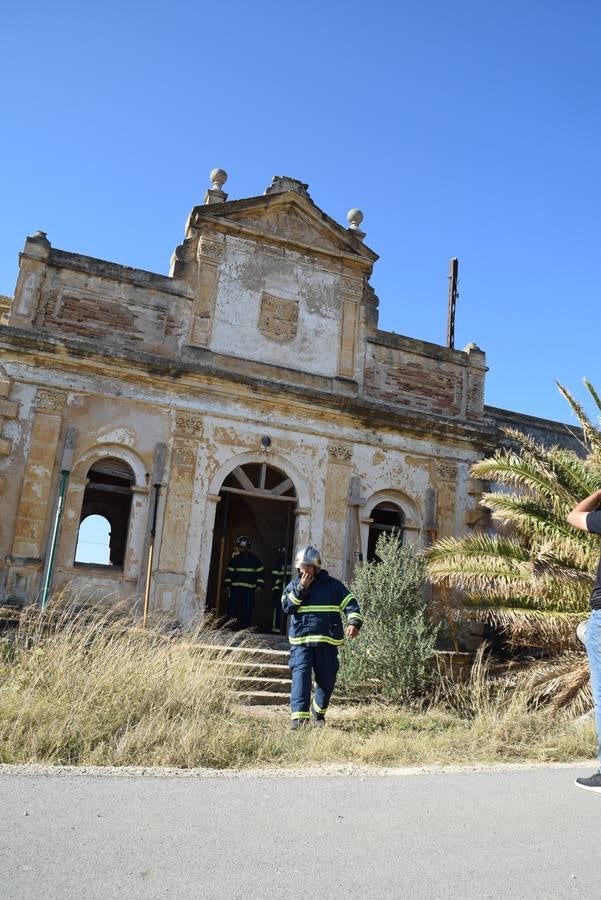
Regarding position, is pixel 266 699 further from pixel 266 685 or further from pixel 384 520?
pixel 384 520

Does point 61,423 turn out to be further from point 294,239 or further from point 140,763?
point 140,763

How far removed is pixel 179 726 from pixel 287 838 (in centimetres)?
262

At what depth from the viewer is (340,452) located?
14.8 meters

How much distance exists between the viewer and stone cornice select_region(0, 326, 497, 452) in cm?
1290

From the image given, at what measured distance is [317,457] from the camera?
14.6m

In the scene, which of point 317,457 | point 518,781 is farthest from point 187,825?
point 317,457

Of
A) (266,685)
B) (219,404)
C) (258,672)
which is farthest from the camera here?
(219,404)

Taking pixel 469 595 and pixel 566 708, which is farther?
pixel 469 595

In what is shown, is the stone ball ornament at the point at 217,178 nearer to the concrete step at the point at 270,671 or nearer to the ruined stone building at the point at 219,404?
the ruined stone building at the point at 219,404

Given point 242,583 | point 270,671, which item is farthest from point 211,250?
point 270,671

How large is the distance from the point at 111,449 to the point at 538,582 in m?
7.24

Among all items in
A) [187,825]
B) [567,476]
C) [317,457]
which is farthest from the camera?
[317,457]

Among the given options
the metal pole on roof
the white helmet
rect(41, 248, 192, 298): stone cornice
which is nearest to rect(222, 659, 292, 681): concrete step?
the white helmet

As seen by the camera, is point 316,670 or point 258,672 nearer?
point 316,670
